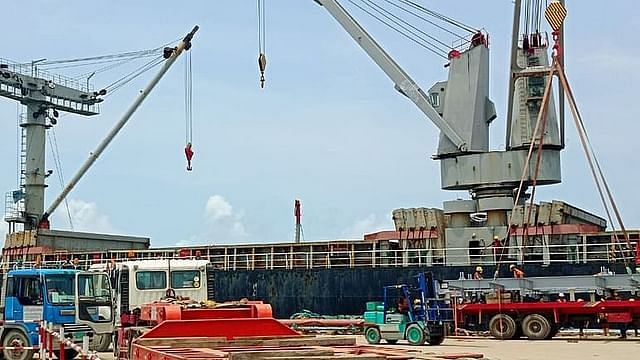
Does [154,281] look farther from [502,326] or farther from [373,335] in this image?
[502,326]

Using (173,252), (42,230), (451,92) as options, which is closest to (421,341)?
(451,92)

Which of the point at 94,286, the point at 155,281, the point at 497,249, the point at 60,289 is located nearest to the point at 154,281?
the point at 155,281

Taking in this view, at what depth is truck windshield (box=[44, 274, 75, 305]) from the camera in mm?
20156

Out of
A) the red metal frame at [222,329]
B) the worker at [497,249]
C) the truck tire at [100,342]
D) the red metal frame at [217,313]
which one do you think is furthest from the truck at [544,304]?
the red metal frame at [222,329]

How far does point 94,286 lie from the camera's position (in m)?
20.9

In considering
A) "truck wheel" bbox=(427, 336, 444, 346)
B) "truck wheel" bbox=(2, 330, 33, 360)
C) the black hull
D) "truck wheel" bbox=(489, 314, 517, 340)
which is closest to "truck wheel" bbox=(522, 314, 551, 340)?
"truck wheel" bbox=(489, 314, 517, 340)

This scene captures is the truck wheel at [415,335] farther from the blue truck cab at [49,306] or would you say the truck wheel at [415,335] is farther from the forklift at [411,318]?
the blue truck cab at [49,306]

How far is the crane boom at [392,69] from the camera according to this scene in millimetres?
35562

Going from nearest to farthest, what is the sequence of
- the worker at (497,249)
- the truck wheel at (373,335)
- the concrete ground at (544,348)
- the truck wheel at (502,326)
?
the concrete ground at (544,348), the truck wheel at (373,335), the truck wheel at (502,326), the worker at (497,249)

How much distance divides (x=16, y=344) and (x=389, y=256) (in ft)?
64.5

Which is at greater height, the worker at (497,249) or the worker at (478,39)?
the worker at (478,39)

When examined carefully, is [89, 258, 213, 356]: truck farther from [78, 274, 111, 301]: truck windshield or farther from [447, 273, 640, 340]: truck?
[447, 273, 640, 340]: truck

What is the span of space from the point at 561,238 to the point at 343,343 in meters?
24.9

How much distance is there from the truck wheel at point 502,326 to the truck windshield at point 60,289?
12.9m
